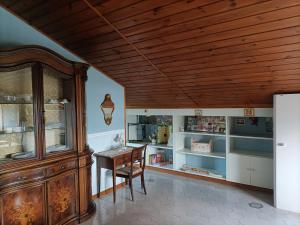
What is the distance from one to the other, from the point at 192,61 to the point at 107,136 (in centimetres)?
191

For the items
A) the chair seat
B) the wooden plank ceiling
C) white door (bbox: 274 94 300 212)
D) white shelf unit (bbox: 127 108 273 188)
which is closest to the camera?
the wooden plank ceiling

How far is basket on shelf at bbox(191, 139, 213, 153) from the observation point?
14.1 feet

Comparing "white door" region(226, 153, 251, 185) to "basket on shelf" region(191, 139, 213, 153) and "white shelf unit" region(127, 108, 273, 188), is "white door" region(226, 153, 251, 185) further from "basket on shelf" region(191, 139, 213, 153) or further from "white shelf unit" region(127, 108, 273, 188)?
"basket on shelf" region(191, 139, 213, 153)

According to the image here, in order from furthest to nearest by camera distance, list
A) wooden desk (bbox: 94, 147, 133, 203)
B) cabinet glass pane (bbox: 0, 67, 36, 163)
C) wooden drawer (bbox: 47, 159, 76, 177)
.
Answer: wooden desk (bbox: 94, 147, 133, 203)
wooden drawer (bbox: 47, 159, 76, 177)
cabinet glass pane (bbox: 0, 67, 36, 163)

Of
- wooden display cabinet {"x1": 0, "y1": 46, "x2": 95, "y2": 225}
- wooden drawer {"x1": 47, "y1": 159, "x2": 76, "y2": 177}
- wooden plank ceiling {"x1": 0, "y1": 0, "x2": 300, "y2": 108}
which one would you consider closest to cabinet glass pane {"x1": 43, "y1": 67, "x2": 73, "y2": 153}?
wooden display cabinet {"x1": 0, "y1": 46, "x2": 95, "y2": 225}

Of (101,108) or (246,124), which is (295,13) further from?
(101,108)

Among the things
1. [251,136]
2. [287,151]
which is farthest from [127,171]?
[287,151]

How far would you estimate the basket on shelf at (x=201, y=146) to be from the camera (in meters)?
4.29

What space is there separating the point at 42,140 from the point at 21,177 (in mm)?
409

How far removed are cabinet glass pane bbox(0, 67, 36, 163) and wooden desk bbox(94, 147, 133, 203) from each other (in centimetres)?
119

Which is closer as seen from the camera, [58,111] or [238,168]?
[58,111]

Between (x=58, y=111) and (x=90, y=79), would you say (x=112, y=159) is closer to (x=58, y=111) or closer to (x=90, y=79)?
(x=58, y=111)

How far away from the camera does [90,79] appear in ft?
11.6

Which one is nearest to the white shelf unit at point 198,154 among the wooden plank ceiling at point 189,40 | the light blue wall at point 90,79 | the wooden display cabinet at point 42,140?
the wooden plank ceiling at point 189,40
